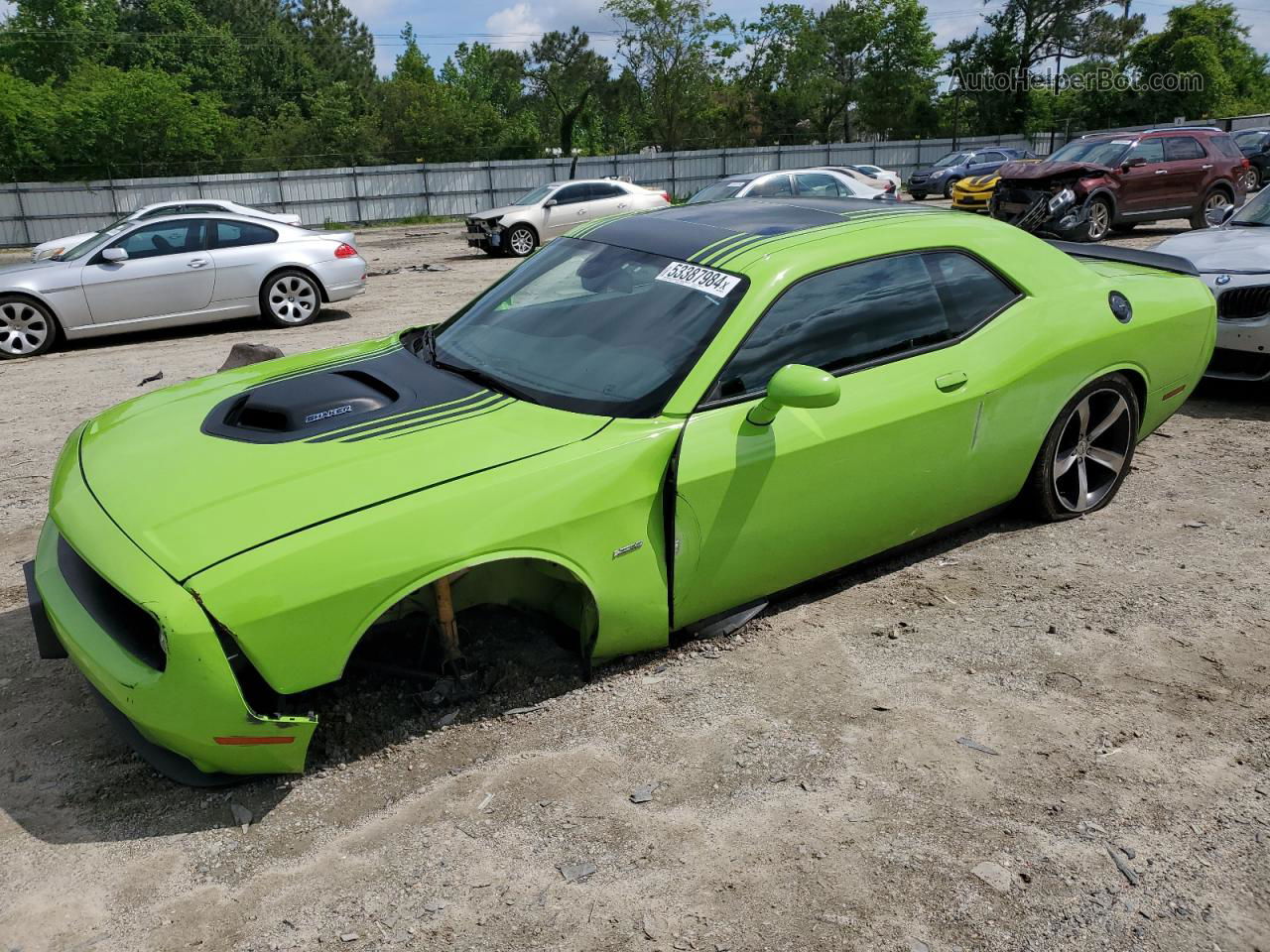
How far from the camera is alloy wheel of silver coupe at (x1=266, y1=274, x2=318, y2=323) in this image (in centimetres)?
1122

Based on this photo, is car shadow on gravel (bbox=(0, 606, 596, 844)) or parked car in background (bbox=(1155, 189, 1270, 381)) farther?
parked car in background (bbox=(1155, 189, 1270, 381))

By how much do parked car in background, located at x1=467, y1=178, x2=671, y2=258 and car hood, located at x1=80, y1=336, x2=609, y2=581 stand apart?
15577mm

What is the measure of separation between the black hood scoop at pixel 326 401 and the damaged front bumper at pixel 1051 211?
44.0 feet

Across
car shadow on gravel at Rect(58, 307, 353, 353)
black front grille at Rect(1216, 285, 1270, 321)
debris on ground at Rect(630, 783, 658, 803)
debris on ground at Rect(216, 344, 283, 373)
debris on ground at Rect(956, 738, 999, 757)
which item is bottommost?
car shadow on gravel at Rect(58, 307, 353, 353)

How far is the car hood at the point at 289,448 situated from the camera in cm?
285

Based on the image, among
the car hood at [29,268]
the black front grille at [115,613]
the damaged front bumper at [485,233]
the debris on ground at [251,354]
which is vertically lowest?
the damaged front bumper at [485,233]

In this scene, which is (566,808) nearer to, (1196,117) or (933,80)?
(1196,117)

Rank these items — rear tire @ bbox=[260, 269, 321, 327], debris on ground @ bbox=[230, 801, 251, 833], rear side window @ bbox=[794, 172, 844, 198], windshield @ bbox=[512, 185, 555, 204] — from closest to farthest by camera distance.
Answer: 1. debris on ground @ bbox=[230, 801, 251, 833]
2. rear tire @ bbox=[260, 269, 321, 327]
3. rear side window @ bbox=[794, 172, 844, 198]
4. windshield @ bbox=[512, 185, 555, 204]

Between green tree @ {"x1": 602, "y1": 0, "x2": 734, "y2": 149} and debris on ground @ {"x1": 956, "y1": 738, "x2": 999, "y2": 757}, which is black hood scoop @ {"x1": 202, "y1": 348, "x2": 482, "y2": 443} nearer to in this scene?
debris on ground @ {"x1": 956, "y1": 738, "x2": 999, "y2": 757}

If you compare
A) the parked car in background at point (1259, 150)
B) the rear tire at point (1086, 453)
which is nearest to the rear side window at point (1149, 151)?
the parked car in background at point (1259, 150)

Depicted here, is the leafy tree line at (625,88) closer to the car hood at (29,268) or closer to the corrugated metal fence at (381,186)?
the corrugated metal fence at (381,186)

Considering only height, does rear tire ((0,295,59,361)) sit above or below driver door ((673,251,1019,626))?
below

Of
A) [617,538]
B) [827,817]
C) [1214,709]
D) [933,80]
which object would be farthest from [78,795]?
[933,80]

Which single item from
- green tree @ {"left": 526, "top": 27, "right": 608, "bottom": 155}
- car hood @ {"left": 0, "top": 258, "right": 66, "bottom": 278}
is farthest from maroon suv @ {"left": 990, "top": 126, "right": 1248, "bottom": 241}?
green tree @ {"left": 526, "top": 27, "right": 608, "bottom": 155}
